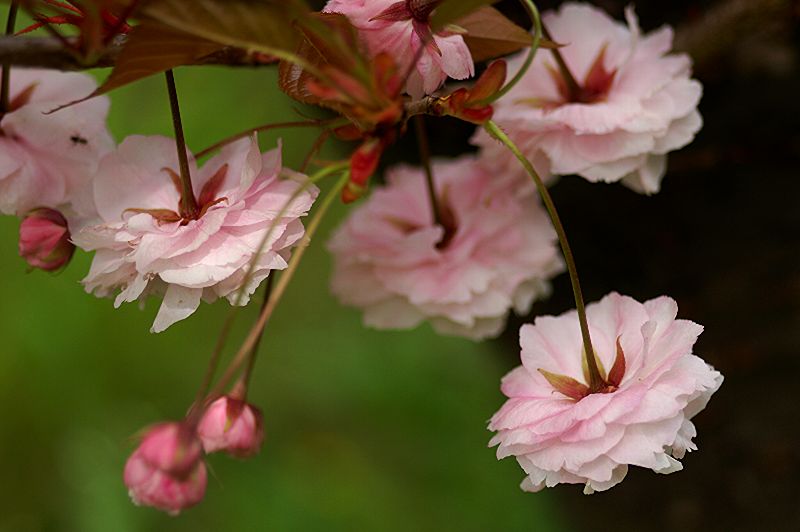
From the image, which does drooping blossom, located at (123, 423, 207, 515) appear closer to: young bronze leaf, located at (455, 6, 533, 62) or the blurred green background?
young bronze leaf, located at (455, 6, 533, 62)

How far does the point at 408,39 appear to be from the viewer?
0.38 meters

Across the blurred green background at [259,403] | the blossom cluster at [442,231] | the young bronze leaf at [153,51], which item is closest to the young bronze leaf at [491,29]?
the blossom cluster at [442,231]

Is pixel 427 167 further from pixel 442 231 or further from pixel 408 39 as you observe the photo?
pixel 408 39

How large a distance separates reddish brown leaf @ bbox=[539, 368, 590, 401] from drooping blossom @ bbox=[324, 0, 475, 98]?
13cm

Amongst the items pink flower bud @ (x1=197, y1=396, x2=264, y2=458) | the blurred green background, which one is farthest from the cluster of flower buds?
the blurred green background

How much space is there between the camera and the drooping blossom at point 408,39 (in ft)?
1.22

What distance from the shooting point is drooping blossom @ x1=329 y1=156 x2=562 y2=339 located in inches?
20.7

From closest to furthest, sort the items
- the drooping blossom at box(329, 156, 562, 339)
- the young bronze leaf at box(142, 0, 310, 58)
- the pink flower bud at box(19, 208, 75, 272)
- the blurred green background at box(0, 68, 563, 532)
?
the young bronze leaf at box(142, 0, 310, 58), the pink flower bud at box(19, 208, 75, 272), the drooping blossom at box(329, 156, 562, 339), the blurred green background at box(0, 68, 563, 532)

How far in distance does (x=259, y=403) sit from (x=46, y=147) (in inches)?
44.1

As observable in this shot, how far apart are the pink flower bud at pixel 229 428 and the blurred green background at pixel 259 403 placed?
3.23ft

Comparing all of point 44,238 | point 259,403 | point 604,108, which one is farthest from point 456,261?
point 259,403

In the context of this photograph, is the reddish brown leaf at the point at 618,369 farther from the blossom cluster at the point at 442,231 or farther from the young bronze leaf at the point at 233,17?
the young bronze leaf at the point at 233,17

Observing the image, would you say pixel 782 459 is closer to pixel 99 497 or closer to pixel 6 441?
pixel 99 497

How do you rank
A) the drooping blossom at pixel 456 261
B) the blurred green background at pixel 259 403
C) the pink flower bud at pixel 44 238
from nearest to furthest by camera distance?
the pink flower bud at pixel 44 238 → the drooping blossom at pixel 456 261 → the blurred green background at pixel 259 403
